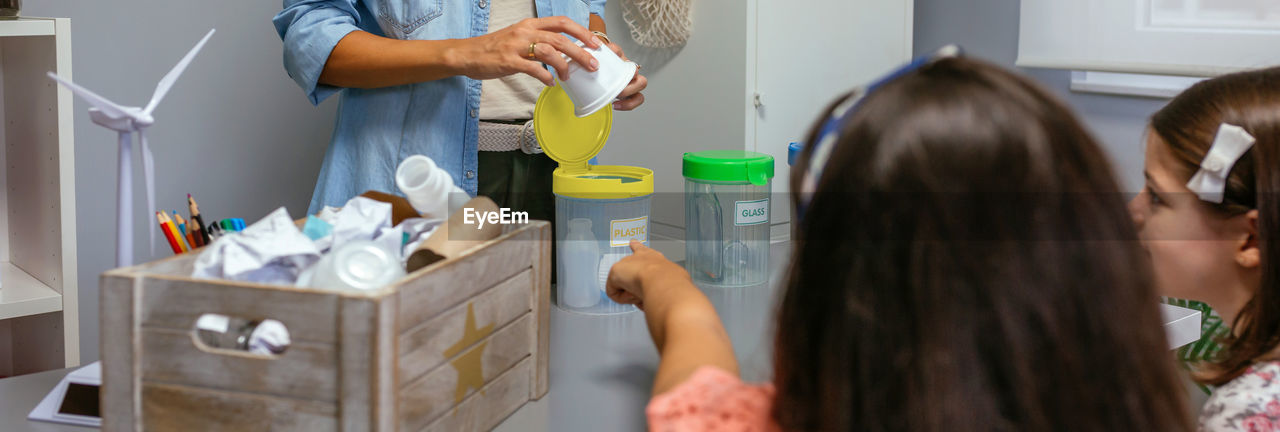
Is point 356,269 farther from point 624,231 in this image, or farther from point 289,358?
point 624,231

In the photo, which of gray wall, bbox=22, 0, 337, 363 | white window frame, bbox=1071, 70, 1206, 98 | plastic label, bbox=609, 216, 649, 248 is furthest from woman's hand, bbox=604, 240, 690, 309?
white window frame, bbox=1071, 70, 1206, 98

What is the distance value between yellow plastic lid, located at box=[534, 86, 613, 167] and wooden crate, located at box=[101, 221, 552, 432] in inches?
20.7

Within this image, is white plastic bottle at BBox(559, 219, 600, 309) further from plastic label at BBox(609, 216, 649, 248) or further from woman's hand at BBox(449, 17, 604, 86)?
woman's hand at BBox(449, 17, 604, 86)

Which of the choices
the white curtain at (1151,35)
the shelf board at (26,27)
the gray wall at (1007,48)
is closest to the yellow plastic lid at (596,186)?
the shelf board at (26,27)

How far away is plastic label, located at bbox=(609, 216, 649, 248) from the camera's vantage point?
45.5 inches

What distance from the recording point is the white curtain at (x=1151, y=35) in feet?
6.86

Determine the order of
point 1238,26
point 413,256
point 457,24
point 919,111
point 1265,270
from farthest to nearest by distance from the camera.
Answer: point 1238,26, point 457,24, point 1265,270, point 413,256, point 919,111

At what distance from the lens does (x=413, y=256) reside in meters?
0.79

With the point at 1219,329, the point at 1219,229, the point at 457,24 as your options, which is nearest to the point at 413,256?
the point at 457,24

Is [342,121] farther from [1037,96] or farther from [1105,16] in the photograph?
[1105,16]

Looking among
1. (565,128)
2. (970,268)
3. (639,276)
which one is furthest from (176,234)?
(970,268)

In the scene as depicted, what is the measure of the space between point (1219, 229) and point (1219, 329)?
1.57 ft

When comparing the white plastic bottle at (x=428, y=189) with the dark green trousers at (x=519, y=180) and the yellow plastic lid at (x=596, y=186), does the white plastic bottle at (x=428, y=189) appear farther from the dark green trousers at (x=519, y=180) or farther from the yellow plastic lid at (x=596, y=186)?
the dark green trousers at (x=519, y=180)

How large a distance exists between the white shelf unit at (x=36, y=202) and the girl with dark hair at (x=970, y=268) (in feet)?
4.75
